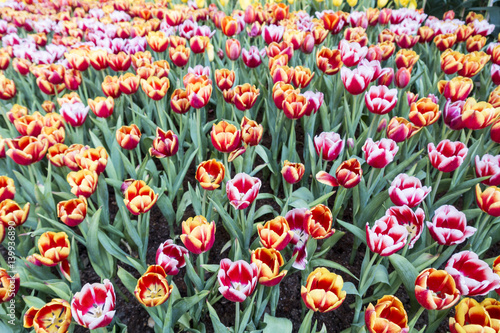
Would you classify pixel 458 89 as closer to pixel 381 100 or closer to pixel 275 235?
pixel 381 100

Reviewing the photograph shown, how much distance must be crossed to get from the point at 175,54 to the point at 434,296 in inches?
70.2

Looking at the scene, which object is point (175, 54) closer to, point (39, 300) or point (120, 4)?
point (39, 300)

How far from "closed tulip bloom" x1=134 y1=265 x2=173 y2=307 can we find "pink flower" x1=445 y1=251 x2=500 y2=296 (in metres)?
0.81

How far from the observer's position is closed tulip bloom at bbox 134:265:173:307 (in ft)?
3.15

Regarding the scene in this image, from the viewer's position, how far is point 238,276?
3.39 ft

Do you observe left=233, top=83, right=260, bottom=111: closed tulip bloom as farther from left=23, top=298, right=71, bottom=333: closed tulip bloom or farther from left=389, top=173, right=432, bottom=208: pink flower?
left=23, top=298, right=71, bottom=333: closed tulip bloom

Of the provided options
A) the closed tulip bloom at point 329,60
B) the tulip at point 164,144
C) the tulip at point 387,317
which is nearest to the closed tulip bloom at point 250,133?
the tulip at point 164,144

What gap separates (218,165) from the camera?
4.11ft

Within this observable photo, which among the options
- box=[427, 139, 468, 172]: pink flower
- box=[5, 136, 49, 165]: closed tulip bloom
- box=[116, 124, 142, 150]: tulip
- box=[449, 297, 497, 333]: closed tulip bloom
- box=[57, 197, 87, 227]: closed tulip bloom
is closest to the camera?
box=[449, 297, 497, 333]: closed tulip bloom

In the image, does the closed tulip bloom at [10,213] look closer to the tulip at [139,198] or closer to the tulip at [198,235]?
the tulip at [139,198]

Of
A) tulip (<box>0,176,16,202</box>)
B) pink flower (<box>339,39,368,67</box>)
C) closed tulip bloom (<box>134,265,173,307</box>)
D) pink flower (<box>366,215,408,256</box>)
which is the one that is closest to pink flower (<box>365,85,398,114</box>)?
pink flower (<box>339,39,368,67</box>)

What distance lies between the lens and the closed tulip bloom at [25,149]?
1.41 metres

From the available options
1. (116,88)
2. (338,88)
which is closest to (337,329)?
(338,88)

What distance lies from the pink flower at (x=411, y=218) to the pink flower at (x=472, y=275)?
0.13 metres
